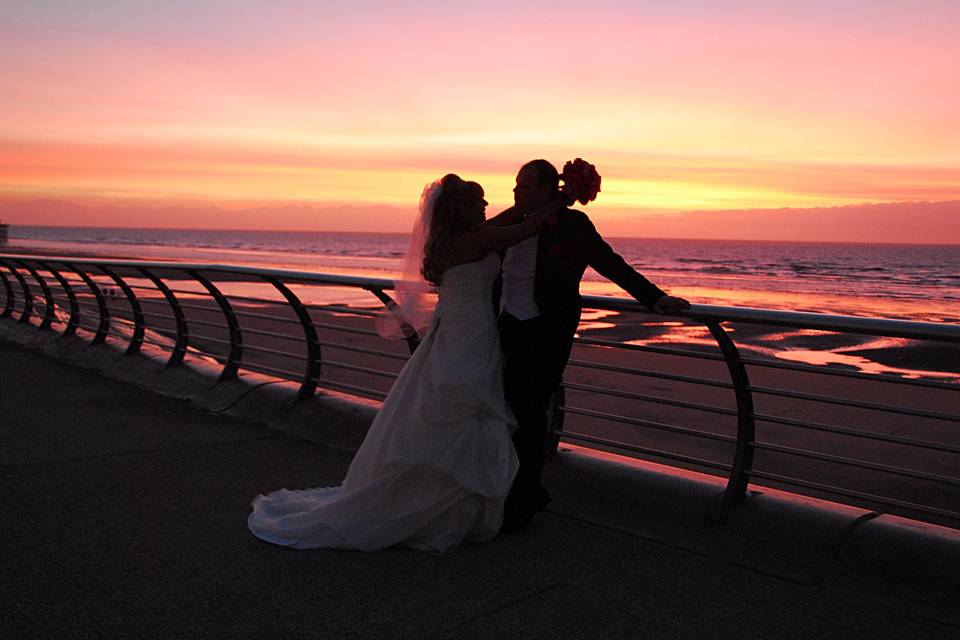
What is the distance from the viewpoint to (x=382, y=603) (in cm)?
337

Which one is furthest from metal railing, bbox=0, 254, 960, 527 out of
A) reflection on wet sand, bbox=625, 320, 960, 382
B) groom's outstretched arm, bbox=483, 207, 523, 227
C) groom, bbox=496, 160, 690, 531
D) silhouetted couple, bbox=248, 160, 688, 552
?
reflection on wet sand, bbox=625, 320, 960, 382

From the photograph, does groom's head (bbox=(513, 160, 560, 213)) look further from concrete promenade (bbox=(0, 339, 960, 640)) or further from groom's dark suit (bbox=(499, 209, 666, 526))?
concrete promenade (bbox=(0, 339, 960, 640))

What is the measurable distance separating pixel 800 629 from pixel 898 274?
56326 millimetres

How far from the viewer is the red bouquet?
12.7ft

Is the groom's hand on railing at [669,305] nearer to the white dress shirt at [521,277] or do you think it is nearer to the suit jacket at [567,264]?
the suit jacket at [567,264]

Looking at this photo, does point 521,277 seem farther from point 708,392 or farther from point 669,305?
point 708,392

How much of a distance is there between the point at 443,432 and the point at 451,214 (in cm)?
93

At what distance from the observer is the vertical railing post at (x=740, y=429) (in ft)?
13.5

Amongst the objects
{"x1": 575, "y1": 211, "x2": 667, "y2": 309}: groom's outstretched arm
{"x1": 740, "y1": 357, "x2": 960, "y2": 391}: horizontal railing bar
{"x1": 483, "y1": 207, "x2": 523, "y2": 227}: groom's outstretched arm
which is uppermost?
{"x1": 483, "y1": 207, "x2": 523, "y2": 227}: groom's outstretched arm

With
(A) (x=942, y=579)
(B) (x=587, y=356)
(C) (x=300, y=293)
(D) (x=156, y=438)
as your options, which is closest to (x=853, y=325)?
(A) (x=942, y=579)

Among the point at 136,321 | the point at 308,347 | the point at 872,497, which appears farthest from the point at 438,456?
the point at 136,321

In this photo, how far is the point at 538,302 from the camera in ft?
13.6

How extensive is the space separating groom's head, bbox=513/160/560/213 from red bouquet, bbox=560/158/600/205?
13 centimetres

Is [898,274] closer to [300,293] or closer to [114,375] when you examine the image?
[300,293]
